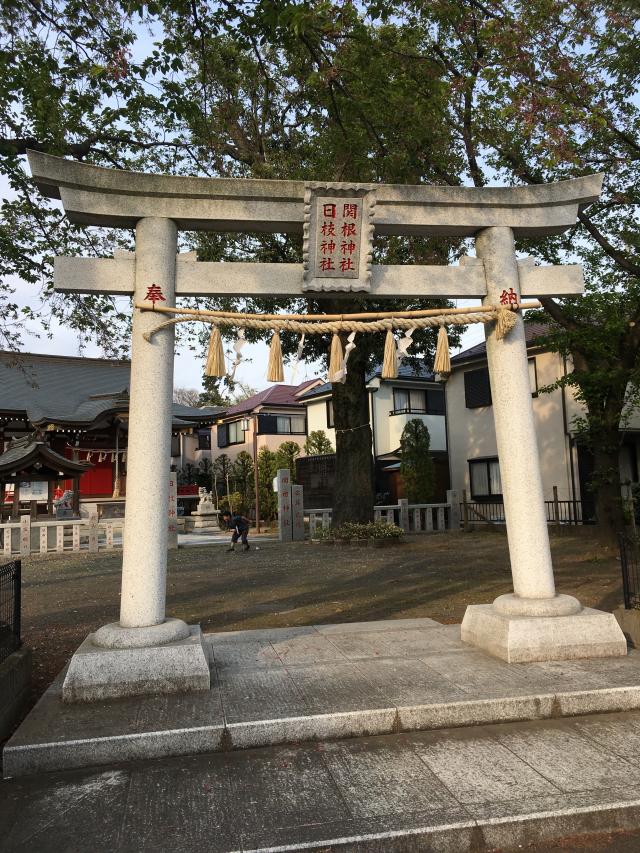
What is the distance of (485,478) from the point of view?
25.7 m

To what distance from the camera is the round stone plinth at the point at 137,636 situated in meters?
5.45

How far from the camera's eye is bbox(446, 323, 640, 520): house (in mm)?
22078

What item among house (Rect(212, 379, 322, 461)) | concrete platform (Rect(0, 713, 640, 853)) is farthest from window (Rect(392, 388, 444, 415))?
concrete platform (Rect(0, 713, 640, 853))

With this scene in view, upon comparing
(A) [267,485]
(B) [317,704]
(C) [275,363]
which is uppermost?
(C) [275,363]

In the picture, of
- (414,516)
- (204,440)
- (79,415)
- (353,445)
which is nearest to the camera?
(353,445)

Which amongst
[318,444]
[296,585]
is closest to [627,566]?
[296,585]

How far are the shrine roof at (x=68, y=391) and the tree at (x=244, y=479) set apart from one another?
4.80 meters

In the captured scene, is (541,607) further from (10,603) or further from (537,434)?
(537,434)

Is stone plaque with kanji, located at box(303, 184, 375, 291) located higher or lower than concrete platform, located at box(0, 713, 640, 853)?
higher

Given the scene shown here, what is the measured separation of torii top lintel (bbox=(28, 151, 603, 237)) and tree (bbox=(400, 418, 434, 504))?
18431 millimetres

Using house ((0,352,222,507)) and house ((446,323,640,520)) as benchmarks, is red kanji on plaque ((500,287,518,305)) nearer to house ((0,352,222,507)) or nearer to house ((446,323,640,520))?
house ((446,323,640,520))

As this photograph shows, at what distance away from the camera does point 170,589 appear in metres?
12.1

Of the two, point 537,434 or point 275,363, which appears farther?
point 537,434

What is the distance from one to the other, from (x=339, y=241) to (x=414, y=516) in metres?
17.7
